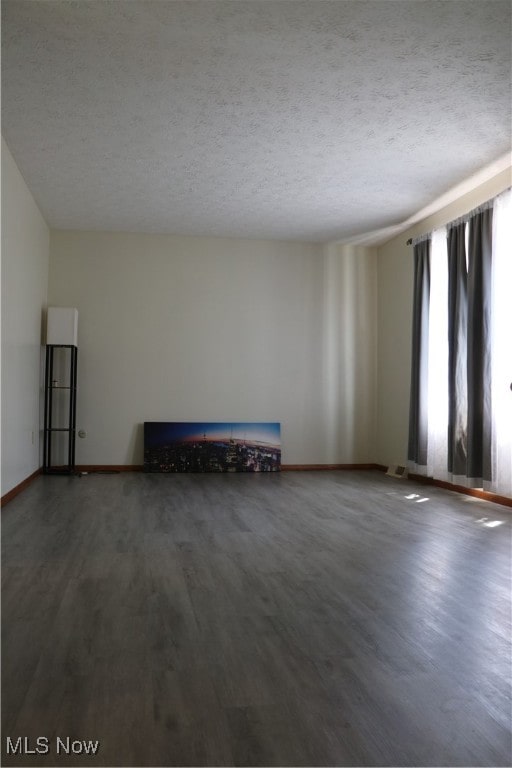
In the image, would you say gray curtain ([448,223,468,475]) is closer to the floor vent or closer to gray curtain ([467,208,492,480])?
gray curtain ([467,208,492,480])

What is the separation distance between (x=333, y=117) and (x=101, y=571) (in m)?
3.25

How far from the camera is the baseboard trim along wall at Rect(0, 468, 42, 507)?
4.99 meters

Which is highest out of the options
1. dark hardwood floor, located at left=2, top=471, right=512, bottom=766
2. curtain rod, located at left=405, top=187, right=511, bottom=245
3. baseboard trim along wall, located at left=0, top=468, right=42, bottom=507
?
curtain rod, located at left=405, top=187, right=511, bottom=245

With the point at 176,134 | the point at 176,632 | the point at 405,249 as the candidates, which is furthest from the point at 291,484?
the point at 176,632

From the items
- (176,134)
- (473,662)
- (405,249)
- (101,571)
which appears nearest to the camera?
(473,662)

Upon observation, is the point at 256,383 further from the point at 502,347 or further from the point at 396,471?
the point at 502,347

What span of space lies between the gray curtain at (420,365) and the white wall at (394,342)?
0.36m

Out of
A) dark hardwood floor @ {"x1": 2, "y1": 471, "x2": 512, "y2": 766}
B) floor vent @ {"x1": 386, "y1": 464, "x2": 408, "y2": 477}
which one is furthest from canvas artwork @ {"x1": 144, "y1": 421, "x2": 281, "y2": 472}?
dark hardwood floor @ {"x1": 2, "y1": 471, "x2": 512, "y2": 766}

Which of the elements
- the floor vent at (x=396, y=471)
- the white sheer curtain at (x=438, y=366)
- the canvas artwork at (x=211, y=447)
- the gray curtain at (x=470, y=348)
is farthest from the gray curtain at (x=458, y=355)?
the canvas artwork at (x=211, y=447)

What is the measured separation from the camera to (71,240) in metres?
7.43

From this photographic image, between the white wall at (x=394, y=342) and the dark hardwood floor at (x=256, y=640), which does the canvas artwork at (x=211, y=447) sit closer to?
the white wall at (x=394, y=342)

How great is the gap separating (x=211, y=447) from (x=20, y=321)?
274cm

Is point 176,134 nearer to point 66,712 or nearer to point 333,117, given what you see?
point 333,117

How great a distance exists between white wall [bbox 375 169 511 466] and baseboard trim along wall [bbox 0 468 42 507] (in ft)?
13.3
